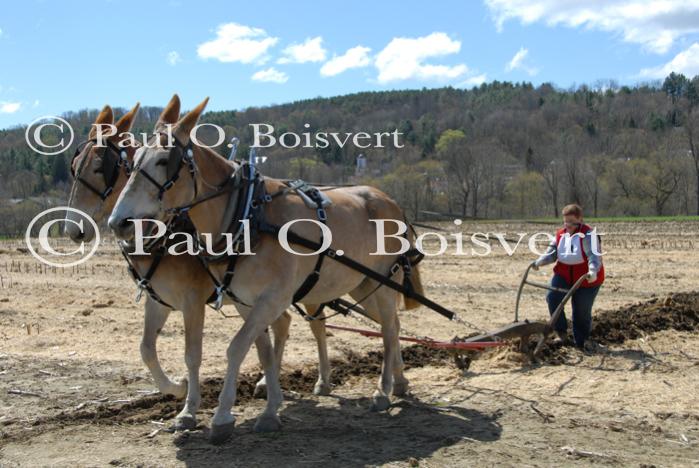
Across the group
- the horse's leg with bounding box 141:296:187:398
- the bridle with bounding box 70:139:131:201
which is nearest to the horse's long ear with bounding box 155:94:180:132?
the bridle with bounding box 70:139:131:201

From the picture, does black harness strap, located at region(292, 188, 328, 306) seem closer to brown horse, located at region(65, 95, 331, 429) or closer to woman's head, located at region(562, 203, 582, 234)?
brown horse, located at region(65, 95, 331, 429)

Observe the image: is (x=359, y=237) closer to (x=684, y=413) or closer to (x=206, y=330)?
(x=684, y=413)

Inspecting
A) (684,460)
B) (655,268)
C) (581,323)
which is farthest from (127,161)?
(655,268)

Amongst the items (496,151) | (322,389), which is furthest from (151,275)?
(496,151)

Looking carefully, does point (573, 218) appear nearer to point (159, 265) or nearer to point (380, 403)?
point (380, 403)

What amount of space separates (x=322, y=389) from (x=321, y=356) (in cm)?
34

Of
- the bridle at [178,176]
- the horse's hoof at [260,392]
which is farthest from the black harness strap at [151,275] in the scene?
the horse's hoof at [260,392]

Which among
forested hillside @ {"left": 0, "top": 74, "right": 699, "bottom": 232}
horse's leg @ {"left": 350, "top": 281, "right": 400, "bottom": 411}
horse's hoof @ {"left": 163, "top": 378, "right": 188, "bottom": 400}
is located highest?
forested hillside @ {"left": 0, "top": 74, "right": 699, "bottom": 232}

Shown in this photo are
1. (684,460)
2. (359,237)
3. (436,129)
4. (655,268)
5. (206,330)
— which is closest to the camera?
(684,460)

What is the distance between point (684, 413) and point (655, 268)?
40.8 feet

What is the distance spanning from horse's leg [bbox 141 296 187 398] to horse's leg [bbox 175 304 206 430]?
0.38m

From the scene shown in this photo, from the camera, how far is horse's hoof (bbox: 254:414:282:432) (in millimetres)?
6039

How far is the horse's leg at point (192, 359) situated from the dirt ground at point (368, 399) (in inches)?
5.3

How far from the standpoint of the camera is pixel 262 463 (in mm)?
5203
